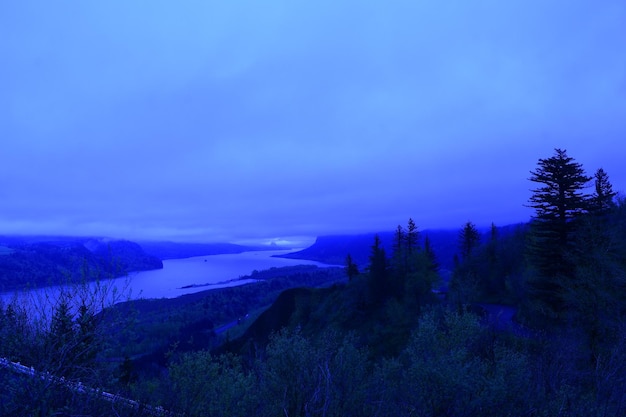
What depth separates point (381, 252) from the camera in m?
55.6

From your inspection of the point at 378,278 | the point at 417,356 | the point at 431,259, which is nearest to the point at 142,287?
the point at 378,278

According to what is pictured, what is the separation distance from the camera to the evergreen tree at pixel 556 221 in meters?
26.5

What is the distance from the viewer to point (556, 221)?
27.1m

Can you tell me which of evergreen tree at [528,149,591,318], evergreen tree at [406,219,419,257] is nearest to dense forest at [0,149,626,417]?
evergreen tree at [528,149,591,318]

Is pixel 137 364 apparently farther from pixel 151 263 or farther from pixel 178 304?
pixel 151 263

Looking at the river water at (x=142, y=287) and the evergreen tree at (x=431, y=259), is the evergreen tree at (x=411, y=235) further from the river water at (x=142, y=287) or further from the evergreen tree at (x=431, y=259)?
the river water at (x=142, y=287)

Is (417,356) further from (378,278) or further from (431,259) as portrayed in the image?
(431,259)

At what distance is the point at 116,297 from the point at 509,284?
44375mm

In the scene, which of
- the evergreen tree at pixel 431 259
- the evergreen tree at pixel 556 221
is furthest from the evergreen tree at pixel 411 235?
the evergreen tree at pixel 556 221

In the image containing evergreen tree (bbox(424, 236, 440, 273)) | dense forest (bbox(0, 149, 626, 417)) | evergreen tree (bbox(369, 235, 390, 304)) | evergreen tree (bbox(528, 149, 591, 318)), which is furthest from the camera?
evergreen tree (bbox(424, 236, 440, 273))

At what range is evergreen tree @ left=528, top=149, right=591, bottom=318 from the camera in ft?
86.8

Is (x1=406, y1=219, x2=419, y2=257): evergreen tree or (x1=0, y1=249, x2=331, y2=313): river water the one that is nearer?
(x1=0, y1=249, x2=331, y2=313): river water

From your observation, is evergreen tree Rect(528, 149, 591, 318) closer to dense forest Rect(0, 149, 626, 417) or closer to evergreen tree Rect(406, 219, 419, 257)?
dense forest Rect(0, 149, 626, 417)

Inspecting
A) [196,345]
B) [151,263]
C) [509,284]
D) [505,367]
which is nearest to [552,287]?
[509,284]
